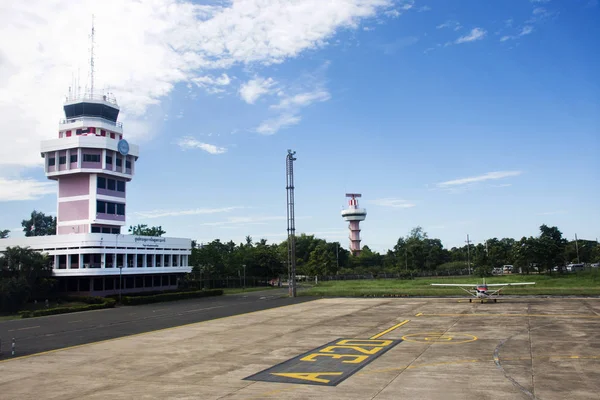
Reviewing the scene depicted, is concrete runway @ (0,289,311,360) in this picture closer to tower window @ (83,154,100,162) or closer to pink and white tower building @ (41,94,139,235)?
pink and white tower building @ (41,94,139,235)

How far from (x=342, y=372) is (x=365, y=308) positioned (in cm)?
3009

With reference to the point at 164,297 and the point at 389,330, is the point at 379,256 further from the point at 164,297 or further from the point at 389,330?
the point at 389,330

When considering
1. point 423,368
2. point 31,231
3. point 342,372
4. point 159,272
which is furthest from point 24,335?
point 31,231

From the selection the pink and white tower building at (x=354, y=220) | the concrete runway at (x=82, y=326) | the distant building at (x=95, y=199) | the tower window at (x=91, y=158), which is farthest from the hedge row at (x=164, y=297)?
the pink and white tower building at (x=354, y=220)

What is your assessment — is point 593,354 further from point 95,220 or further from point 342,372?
point 95,220

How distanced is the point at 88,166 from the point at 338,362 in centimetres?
6172

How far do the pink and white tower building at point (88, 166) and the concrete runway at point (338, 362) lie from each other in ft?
139

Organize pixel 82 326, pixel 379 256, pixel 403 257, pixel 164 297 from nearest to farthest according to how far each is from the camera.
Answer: pixel 82 326
pixel 164 297
pixel 403 257
pixel 379 256

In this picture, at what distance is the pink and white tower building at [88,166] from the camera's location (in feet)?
238

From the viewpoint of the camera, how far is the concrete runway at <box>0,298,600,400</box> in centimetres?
1758

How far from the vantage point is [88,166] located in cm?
7244

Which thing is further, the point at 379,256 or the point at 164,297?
the point at 379,256

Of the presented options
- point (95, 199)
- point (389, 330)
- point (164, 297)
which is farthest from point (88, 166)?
point (389, 330)

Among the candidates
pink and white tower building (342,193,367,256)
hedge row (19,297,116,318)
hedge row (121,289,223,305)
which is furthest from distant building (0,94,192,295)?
pink and white tower building (342,193,367,256)
